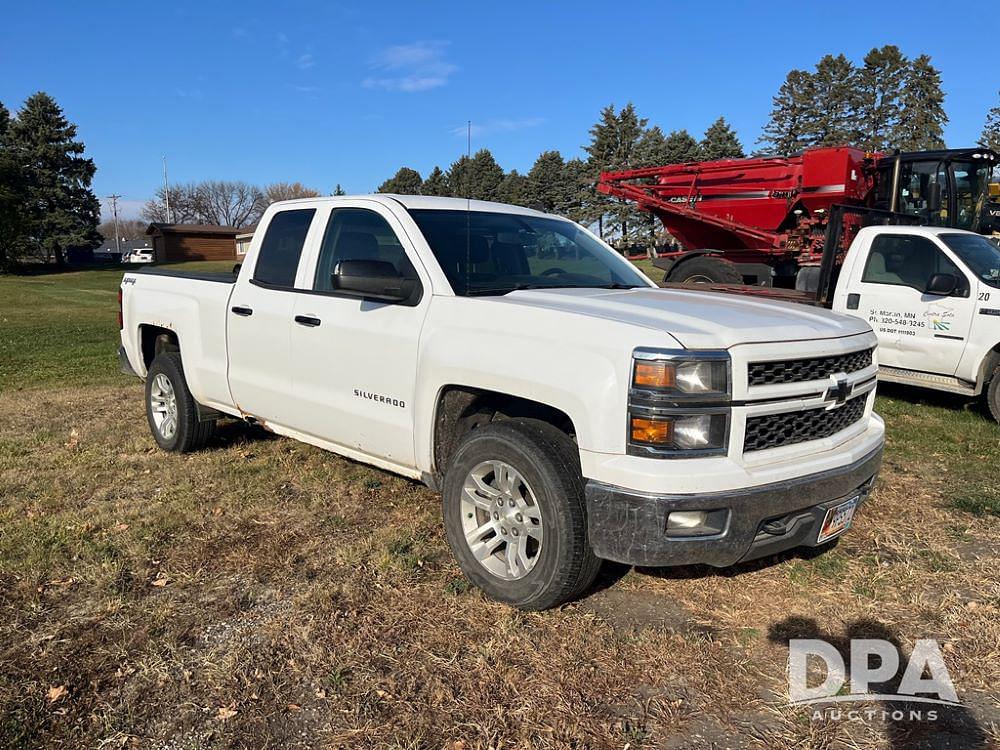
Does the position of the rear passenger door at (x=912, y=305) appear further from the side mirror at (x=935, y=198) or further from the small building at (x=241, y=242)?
the small building at (x=241, y=242)

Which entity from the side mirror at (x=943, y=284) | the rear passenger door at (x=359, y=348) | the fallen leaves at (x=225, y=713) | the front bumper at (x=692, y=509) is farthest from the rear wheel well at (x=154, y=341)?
the side mirror at (x=943, y=284)

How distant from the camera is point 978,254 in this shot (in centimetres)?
740

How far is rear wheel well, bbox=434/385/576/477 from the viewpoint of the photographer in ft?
11.6

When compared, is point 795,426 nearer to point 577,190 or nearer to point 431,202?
point 431,202

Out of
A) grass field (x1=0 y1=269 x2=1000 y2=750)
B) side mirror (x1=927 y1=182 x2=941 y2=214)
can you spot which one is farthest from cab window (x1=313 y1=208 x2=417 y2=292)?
side mirror (x1=927 y1=182 x2=941 y2=214)

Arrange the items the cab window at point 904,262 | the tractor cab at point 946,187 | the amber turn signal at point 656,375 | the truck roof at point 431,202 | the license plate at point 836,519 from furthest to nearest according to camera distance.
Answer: the tractor cab at point 946,187
the cab window at point 904,262
the truck roof at point 431,202
the license plate at point 836,519
the amber turn signal at point 656,375

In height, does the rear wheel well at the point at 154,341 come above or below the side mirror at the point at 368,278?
below

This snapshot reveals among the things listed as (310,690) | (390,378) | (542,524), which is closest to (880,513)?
(542,524)

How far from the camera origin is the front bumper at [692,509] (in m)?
2.94

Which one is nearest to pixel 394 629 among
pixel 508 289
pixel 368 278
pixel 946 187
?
pixel 368 278

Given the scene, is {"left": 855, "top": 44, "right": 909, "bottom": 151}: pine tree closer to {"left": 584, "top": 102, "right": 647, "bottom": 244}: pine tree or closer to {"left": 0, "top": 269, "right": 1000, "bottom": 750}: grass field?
{"left": 584, "top": 102, "right": 647, "bottom": 244}: pine tree

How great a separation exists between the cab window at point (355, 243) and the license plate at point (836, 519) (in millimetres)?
2394

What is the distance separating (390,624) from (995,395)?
6246 millimetres

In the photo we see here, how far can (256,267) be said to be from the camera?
5039 mm
